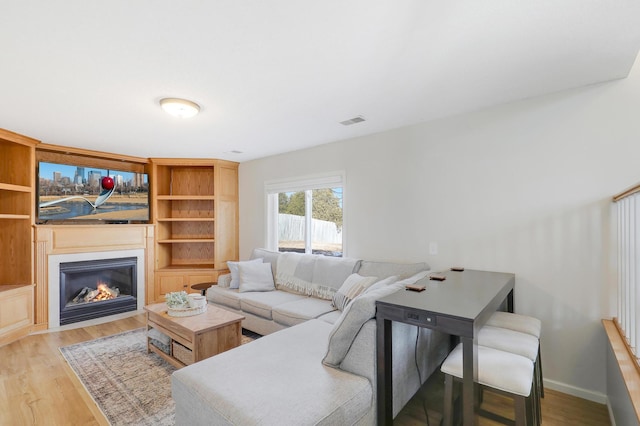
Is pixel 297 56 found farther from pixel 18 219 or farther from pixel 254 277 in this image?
pixel 18 219

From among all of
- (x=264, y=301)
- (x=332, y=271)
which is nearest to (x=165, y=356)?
(x=264, y=301)

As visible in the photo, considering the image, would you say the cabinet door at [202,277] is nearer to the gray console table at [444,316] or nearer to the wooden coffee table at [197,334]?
the wooden coffee table at [197,334]

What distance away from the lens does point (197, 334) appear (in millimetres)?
2508

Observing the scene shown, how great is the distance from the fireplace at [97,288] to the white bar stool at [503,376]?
4.46 m

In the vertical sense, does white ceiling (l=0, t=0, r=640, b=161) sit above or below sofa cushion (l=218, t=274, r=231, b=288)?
above

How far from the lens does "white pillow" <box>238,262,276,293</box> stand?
3.89m

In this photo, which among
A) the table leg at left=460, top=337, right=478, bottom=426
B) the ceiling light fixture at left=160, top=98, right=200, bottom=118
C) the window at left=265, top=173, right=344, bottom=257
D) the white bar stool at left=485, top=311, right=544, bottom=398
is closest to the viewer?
the table leg at left=460, top=337, right=478, bottom=426

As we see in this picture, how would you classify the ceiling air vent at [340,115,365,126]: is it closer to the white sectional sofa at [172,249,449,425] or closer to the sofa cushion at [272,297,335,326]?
the white sectional sofa at [172,249,449,425]

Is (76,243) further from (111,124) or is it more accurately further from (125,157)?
(111,124)

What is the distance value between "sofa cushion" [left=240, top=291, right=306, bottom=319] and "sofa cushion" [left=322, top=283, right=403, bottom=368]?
1.55 metres

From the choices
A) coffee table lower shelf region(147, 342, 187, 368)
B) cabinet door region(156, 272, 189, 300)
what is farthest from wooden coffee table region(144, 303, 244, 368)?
cabinet door region(156, 272, 189, 300)

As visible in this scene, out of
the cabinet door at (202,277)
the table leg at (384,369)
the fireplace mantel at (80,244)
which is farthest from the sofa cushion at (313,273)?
the fireplace mantel at (80,244)

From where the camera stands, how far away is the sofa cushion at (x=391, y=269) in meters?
2.99

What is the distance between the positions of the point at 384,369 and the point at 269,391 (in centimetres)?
63
